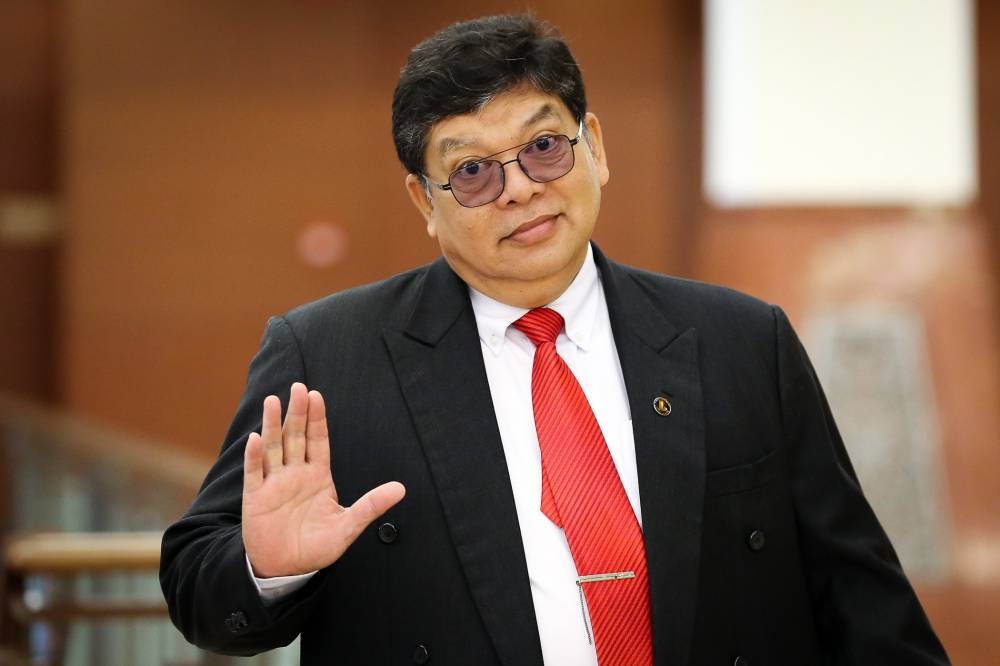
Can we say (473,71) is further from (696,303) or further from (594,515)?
(594,515)

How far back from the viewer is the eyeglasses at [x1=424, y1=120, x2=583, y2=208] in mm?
1912

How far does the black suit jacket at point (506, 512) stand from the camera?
1.79 meters

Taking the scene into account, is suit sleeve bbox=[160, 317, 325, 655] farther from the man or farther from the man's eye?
the man's eye

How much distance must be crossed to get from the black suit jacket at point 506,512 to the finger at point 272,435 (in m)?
0.14

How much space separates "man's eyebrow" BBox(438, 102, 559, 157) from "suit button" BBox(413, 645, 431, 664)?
2.47 feet

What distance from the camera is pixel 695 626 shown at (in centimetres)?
183

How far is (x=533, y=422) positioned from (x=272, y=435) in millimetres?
434

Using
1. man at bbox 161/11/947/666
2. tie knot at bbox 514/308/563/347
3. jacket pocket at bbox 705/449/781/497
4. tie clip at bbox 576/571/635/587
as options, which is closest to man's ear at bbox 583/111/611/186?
man at bbox 161/11/947/666

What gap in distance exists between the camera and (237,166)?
6.54 meters

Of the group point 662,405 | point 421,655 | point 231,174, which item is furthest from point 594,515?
point 231,174

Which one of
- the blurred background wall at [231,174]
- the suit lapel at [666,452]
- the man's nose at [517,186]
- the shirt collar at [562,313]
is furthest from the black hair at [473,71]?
the blurred background wall at [231,174]

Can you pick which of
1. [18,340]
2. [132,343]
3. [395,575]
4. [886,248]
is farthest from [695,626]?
[18,340]

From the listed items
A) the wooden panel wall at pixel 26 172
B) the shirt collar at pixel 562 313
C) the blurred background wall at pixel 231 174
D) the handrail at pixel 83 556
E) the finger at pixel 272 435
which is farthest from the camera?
the wooden panel wall at pixel 26 172

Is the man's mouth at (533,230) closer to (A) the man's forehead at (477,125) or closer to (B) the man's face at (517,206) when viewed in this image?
(B) the man's face at (517,206)
